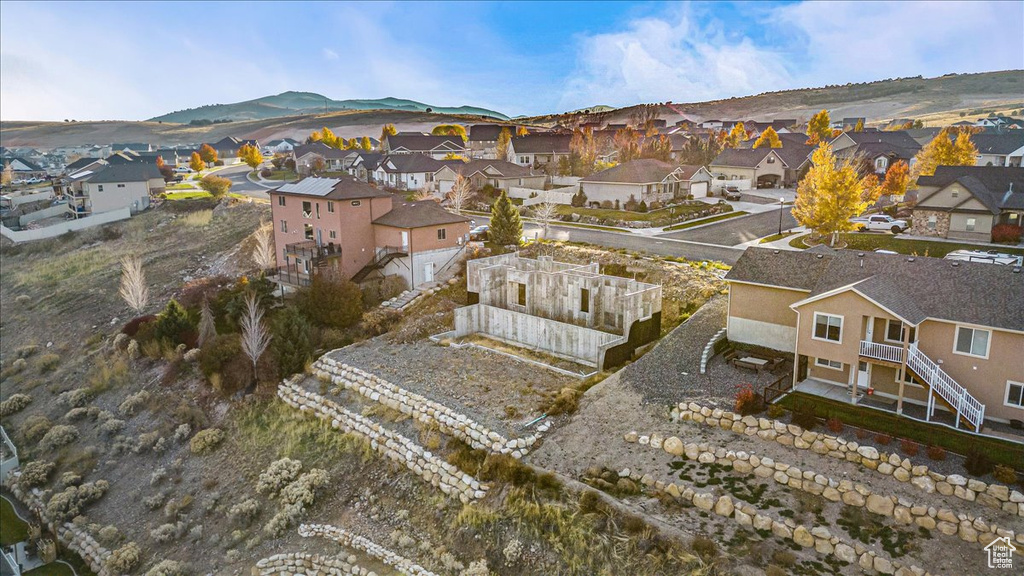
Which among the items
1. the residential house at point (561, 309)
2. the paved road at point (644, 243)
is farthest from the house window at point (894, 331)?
the paved road at point (644, 243)

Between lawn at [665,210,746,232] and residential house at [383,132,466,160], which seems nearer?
lawn at [665,210,746,232]

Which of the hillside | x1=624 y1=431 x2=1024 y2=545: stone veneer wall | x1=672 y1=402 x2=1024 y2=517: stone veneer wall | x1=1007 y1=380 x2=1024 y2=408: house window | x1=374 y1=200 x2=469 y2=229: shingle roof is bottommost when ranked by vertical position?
x1=624 y1=431 x2=1024 y2=545: stone veneer wall

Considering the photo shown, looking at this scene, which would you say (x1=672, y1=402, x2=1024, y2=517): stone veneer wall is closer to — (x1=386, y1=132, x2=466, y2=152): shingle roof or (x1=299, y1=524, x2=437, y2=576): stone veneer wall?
(x1=299, y1=524, x2=437, y2=576): stone veneer wall

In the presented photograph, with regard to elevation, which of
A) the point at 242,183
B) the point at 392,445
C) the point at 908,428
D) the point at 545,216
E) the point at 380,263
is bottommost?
the point at 392,445

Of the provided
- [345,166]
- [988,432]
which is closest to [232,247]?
[345,166]

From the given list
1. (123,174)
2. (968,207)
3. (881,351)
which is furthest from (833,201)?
(123,174)

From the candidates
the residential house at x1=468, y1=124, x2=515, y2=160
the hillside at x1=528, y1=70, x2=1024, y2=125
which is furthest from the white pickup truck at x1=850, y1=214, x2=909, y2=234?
the hillside at x1=528, y1=70, x2=1024, y2=125

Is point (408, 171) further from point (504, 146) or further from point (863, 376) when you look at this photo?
point (863, 376)

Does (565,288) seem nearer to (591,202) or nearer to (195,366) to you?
(195,366)
